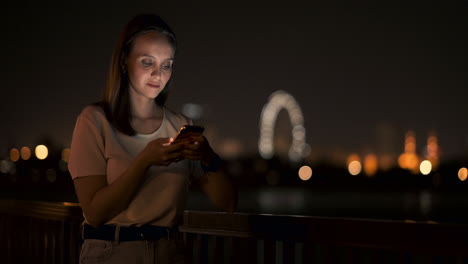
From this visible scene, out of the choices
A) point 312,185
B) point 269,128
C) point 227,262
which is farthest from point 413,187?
point 227,262

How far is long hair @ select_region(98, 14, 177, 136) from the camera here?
101 inches

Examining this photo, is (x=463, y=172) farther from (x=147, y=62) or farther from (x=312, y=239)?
(x=147, y=62)

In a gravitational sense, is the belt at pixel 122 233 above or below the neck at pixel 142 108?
below

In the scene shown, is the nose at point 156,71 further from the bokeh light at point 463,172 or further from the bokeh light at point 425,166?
the bokeh light at point 425,166

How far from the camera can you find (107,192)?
7.83 feet

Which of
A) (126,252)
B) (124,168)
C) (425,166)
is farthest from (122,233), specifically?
(425,166)

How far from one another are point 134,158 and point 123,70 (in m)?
0.33

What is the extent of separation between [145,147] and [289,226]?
143 cm

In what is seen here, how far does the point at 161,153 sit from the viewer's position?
7.75 ft

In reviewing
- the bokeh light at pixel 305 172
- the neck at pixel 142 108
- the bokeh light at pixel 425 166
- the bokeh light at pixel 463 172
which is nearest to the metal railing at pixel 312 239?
the neck at pixel 142 108

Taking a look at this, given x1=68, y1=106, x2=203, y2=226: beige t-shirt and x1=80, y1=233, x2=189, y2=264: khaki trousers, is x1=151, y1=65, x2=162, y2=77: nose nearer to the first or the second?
x1=68, y1=106, x2=203, y2=226: beige t-shirt

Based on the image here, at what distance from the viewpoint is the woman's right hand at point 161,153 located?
2.36 meters

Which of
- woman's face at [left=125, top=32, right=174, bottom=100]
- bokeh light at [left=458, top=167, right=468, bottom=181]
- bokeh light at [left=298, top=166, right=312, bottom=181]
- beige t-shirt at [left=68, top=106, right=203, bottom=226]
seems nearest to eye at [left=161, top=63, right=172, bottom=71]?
woman's face at [left=125, top=32, right=174, bottom=100]

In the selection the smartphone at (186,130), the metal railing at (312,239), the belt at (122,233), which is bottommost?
the metal railing at (312,239)
